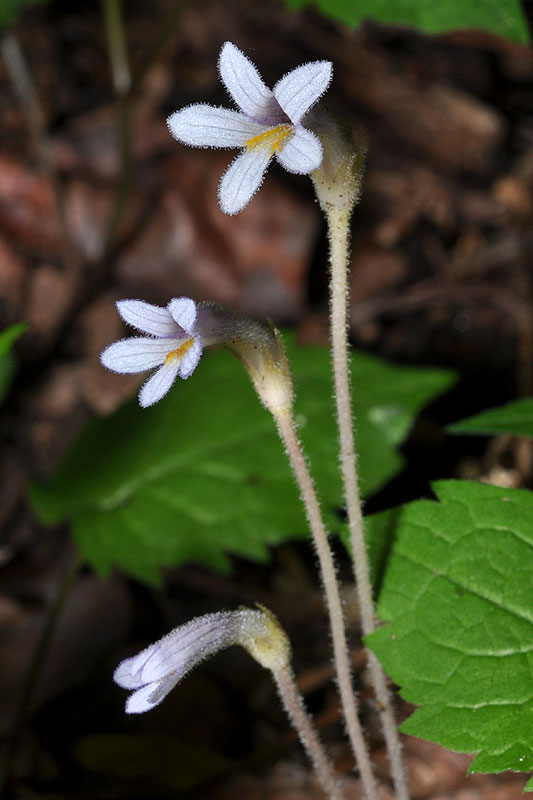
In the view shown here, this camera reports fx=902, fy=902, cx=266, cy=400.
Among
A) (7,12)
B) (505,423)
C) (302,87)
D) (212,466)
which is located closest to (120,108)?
(7,12)

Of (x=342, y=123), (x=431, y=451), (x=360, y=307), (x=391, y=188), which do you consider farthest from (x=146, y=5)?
(x=342, y=123)

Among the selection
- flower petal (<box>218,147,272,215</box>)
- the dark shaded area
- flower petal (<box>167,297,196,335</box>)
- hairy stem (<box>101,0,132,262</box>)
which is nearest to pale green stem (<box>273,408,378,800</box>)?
flower petal (<box>167,297,196,335</box>)

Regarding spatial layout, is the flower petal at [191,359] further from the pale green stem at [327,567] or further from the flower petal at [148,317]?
the pale green stem at [327,567]

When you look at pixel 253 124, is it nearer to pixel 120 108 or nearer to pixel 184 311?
pixel 184 311

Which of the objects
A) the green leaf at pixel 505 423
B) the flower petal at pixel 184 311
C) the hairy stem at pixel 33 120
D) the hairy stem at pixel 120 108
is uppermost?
the hairy stem at pixel 33 120

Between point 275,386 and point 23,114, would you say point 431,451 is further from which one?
point 23,114

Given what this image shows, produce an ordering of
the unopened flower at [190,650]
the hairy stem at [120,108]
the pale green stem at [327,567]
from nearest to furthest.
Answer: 1. the unopened flower at [190,650]
2. the pale green stem at [327,567]
3. the hairy stem at [120,108]

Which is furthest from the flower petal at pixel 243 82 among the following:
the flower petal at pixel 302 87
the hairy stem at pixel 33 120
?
the hairy stem at pixel 33 120
